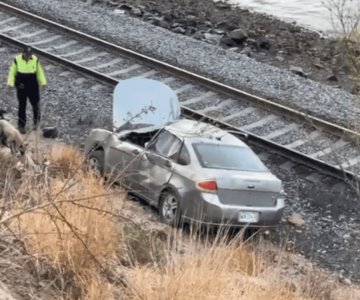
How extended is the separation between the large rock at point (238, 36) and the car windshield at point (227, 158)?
11768 millimetres

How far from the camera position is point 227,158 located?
11852 mm

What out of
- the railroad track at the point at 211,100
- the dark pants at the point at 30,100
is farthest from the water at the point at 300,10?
the dark pants at the point at 30,100

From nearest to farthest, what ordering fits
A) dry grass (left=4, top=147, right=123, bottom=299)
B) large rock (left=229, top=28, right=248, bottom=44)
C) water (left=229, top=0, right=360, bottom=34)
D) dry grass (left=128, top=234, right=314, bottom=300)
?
dry grass (left=128, top=234, right=314, bottom=300) → dry grass (left=4, top=147, right=123, bottom=299) → large rock (left=229, top=28, right=248, bottom=44) → water (left=229, top=0, right=360, bottom=34)

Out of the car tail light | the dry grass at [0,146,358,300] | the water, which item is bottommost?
the water

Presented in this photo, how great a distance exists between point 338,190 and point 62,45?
29.9 feet

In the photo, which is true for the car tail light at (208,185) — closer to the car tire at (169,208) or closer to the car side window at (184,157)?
the car tire at (169,208)

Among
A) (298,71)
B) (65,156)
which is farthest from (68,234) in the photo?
(298,71)

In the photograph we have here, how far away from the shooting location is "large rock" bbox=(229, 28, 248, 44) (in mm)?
23594

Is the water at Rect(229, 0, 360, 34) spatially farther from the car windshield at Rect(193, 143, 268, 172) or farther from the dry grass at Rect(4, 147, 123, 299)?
the dry grass at Rect(4, 147, 123, 299)

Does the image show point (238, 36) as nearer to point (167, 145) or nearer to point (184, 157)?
point (167, 145)

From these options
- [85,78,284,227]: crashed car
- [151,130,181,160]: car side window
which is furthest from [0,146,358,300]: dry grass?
[151,130,181,160]: car side window

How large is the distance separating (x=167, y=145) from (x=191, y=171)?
859mm

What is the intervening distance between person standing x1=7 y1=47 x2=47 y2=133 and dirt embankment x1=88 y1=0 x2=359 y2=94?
7887 mm

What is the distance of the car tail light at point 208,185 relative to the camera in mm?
11234
